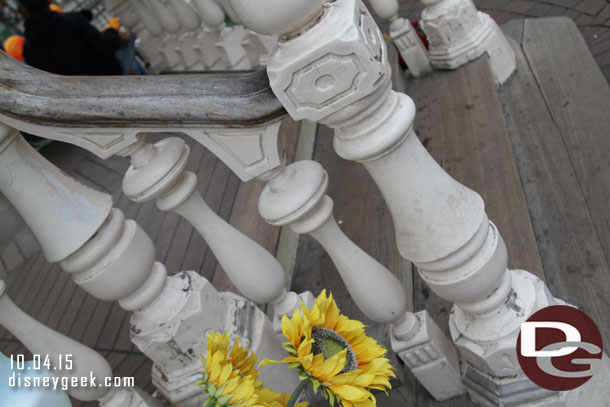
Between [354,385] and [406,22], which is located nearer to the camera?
[354,385]

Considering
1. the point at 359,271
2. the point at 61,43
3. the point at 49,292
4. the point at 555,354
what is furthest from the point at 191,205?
the point at 61,43

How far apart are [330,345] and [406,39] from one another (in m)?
2.17

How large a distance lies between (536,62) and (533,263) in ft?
4.64

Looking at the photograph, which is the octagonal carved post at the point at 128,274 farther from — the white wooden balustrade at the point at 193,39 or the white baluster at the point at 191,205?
the white wooden balustrade at the point at 193,39

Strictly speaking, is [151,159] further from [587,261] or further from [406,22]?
[406,22]

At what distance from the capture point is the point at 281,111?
1.02m

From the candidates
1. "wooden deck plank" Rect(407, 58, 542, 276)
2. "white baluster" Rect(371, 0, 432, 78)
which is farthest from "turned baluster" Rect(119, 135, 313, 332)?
"white baluster" Rect(371, 0, 432, 78)

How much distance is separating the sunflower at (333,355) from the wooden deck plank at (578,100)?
1128 millimetres

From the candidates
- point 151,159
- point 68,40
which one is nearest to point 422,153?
point 151,159

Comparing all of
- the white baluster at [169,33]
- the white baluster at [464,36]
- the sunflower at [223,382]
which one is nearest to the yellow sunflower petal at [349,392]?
the sunflower at [223,382]

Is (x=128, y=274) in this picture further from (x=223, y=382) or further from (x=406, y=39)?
(x=406, y=39)

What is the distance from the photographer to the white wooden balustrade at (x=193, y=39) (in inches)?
123

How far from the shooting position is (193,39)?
11.4 feet

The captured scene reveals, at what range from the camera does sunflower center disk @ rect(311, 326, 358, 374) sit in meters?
0.81
